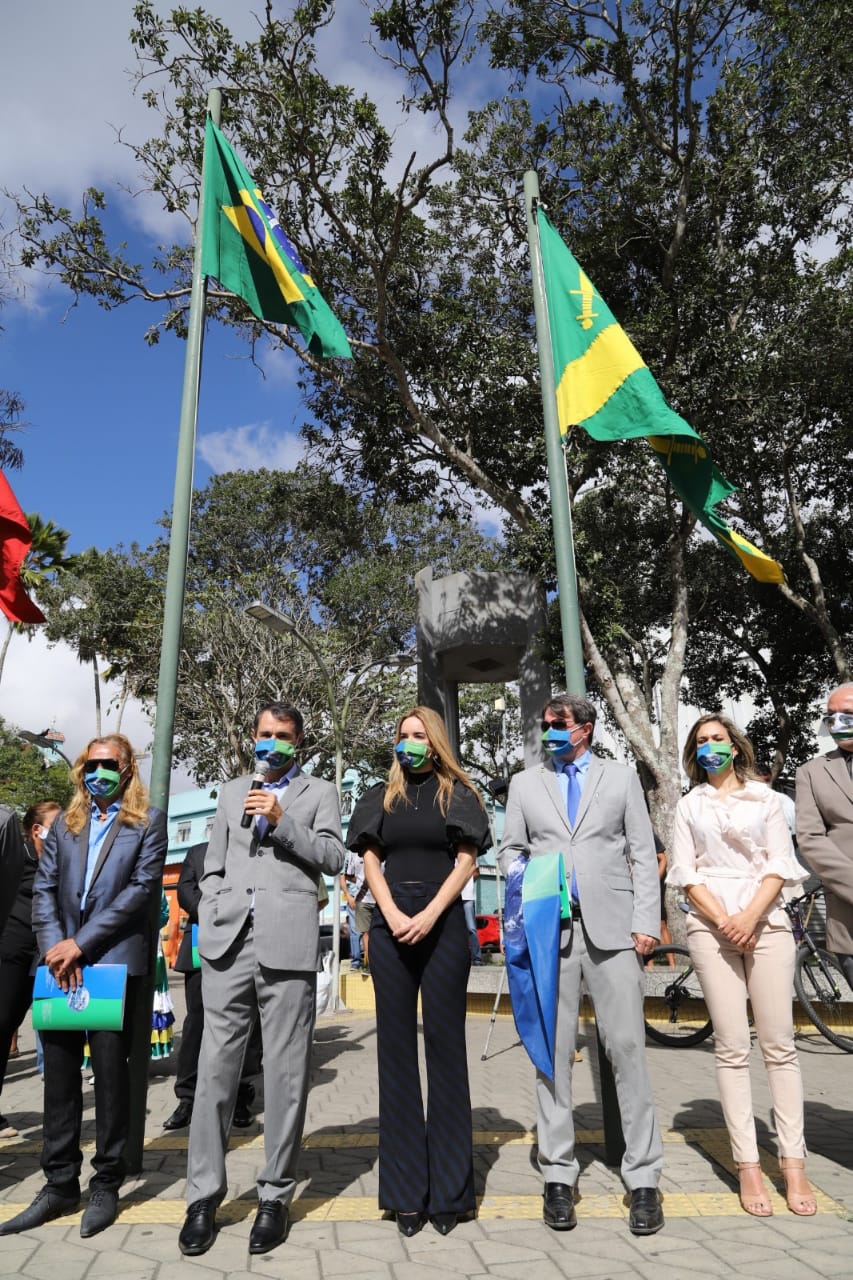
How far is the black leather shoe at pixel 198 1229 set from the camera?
11.4ft

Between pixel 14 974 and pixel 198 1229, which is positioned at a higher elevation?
pixel 14 974

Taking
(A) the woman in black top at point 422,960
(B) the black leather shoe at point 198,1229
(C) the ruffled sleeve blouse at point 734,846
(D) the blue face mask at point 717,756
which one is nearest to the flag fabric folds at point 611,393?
(D) the blue face mask at point 717,756

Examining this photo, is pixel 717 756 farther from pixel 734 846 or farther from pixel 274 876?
pixel 274 876

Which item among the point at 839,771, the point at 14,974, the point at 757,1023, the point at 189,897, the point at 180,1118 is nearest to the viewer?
the point at 757,1023

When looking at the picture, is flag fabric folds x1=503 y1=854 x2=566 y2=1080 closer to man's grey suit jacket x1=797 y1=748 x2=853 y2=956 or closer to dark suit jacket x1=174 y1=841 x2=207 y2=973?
man's grey suit jacket x1=797 y1=748 x2=853 y2=956

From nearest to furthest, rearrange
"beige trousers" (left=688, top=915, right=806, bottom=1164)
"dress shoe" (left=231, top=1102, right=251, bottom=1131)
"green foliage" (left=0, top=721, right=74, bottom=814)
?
"beige trousers" (left=688, top=915, right=806, bottom=1164)
"dress shoe" (left=231, top=1102, right=251, bottom=1131)
"green foliage" (left=0, top=721, right=74, bottom=814)

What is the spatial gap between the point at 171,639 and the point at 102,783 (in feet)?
3.29

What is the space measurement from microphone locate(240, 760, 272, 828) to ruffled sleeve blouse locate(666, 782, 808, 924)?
5.91ft

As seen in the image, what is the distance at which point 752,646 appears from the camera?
880 inches

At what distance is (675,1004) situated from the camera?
898 cm

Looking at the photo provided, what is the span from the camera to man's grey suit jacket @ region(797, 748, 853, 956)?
4.20 metres

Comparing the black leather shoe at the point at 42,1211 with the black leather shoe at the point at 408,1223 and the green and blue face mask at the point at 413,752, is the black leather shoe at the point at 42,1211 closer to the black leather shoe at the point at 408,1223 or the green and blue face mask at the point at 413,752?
the black leather shoe at the point at 408,1223

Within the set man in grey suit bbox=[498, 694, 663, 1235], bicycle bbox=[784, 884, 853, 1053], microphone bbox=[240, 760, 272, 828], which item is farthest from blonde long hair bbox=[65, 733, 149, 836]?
bicycle bbox=[784, 884, 853, 1053]

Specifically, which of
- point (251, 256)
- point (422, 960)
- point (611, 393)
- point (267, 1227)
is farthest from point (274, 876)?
point (251, 256)
